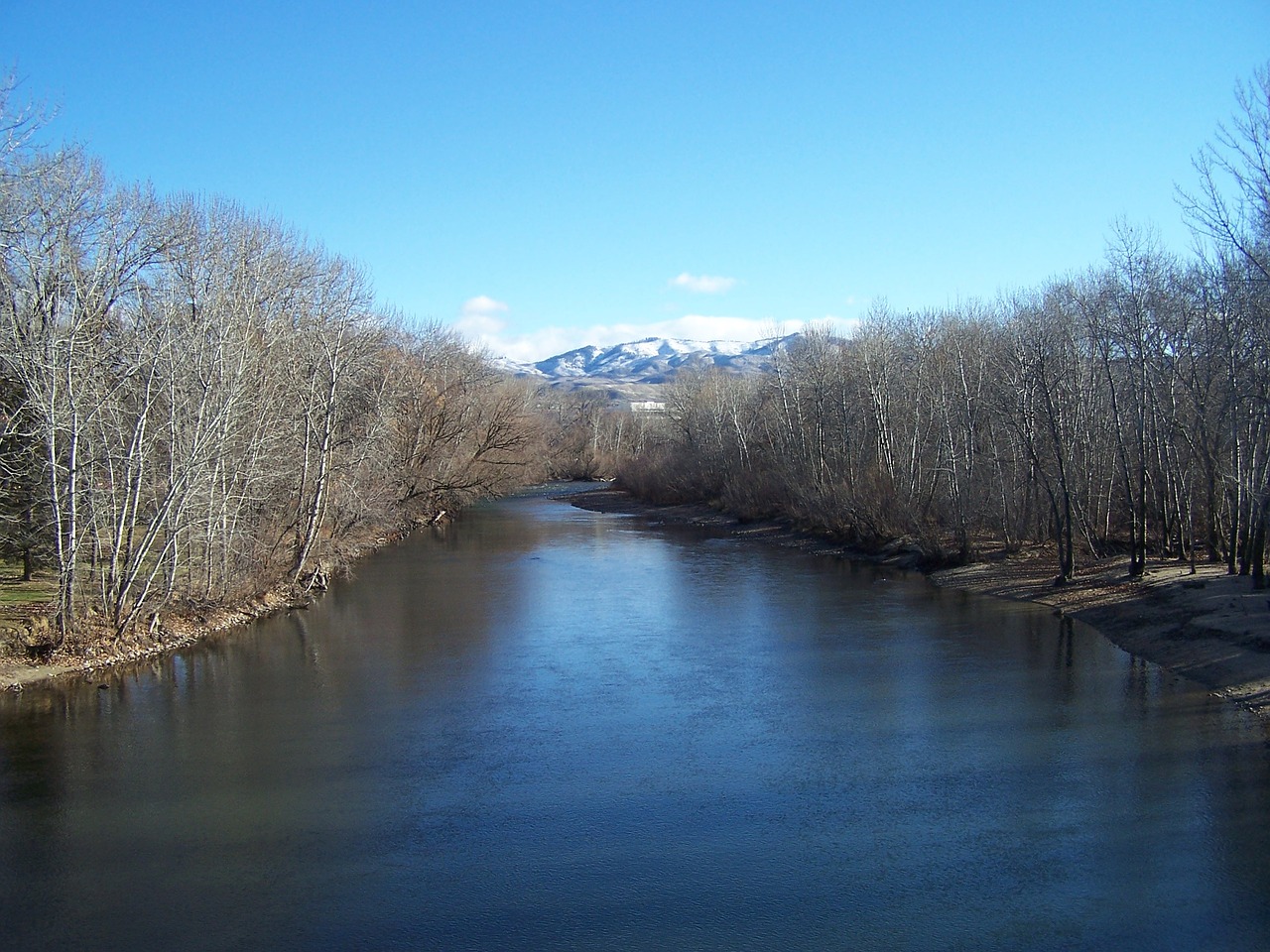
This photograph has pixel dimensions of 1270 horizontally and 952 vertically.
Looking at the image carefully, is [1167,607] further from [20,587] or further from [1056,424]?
[20,587]

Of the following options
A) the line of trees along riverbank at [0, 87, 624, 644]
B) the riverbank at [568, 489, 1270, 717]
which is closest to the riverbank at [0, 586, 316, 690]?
the line of trees along riverbank at [0, 87, 624, 644]

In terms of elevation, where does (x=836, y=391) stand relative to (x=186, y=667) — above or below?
above

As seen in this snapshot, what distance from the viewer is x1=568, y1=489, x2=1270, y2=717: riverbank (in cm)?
1542

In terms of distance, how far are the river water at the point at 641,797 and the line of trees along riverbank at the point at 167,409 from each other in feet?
8.37

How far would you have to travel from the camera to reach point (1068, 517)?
2375cm

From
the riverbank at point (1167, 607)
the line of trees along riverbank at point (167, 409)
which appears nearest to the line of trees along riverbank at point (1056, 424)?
the riverbank at point (1167, 607)

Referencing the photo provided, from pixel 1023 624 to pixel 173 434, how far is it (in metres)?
17.9

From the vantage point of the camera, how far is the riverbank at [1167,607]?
1542 cm

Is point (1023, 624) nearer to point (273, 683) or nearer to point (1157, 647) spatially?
point (1157, 647)

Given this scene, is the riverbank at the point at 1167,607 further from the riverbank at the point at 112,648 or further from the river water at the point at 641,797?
the riverbank at the point at 112,648

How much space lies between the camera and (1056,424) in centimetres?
2325

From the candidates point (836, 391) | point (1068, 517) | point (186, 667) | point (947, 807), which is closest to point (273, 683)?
point (186, 667)

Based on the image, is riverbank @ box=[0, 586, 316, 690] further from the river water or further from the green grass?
the green grass

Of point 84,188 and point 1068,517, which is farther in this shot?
point 1068,517
